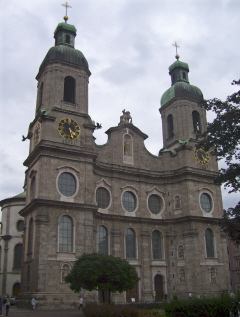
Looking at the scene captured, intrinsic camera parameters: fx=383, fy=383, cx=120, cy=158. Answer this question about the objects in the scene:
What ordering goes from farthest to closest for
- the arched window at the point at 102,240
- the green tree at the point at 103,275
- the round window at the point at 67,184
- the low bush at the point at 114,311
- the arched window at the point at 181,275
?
1. the arched window at the point at 181,275
2. the arched window at the point at 102,240
3. the round window at the point at 67,184
4. the green tree at the point at 103,275
5. the low bush at the point at 114,311

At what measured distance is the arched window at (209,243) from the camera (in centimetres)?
4056

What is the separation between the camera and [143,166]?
43.0 metres

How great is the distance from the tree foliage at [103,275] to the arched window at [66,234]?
21.6ft

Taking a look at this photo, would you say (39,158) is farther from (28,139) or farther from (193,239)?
(193,239)

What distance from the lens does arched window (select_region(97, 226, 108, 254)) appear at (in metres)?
37.4

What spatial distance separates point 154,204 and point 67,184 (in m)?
11.6

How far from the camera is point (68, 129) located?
37.0 metres

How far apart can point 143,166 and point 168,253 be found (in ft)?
32.2

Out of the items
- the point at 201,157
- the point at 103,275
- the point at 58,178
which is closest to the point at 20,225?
the point at 58,178

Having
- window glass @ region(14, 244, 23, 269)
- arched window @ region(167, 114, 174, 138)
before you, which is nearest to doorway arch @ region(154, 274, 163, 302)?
arched window @ region(167, 114, 174, 138)

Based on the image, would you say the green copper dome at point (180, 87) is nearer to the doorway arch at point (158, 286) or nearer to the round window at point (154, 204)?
the round window at point (154, 204)

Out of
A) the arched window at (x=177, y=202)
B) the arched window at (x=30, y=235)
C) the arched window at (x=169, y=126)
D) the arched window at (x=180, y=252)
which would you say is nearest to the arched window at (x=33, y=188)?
the arched window at (x=30, y=235)

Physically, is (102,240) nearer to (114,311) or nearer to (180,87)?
(114,311)

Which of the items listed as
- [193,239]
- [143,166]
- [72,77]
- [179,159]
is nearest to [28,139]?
[72,77]
